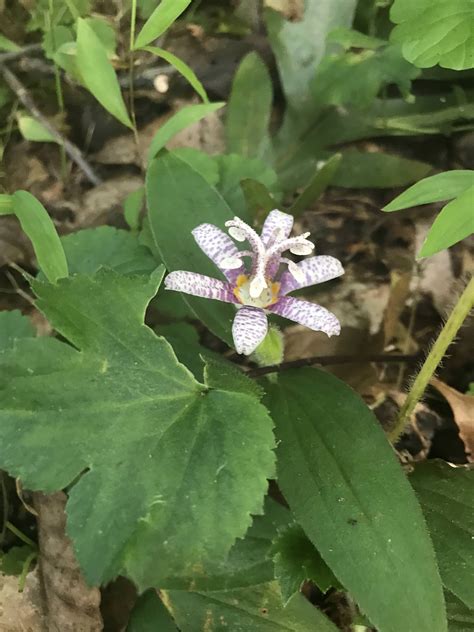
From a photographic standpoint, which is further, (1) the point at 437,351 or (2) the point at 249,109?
(2) the point at 249,109

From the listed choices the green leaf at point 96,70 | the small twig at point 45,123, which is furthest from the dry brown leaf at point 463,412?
the small twig at point 45,123

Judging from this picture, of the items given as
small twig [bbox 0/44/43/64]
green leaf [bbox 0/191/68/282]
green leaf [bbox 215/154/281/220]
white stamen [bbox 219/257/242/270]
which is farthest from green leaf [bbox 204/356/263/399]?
small twig [bbox 0/44/43/64]

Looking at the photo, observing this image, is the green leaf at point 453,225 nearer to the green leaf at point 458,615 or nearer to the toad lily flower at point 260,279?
the toad lily flower at point 260,279

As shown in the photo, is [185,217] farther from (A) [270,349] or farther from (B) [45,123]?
(B) [45,123]

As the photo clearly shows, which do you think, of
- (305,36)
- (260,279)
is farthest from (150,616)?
(305,36)

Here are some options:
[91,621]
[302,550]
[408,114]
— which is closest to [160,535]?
[302,550]

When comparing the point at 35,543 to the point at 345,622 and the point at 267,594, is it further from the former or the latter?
the point at 345,622

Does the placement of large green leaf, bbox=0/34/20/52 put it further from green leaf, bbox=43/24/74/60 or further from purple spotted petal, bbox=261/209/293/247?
purple spotted petal, bbox=261/209/293/247
